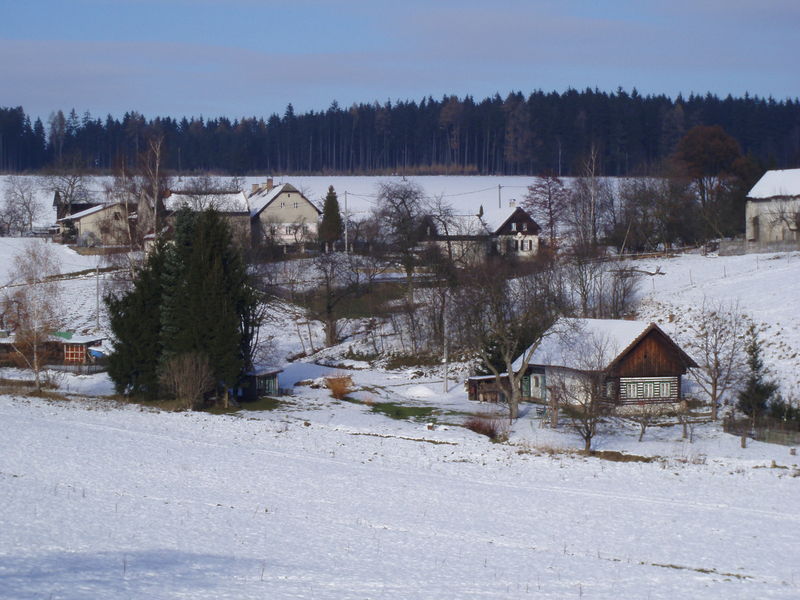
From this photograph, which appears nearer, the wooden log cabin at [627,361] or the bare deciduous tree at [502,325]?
the bare deciduous tree at [502,325]

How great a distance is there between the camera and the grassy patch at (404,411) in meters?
39.7

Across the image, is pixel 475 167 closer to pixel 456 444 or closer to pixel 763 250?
pixel 763 250

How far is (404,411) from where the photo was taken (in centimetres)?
4141

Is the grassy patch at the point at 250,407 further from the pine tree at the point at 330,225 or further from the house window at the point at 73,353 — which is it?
the pine tree at the point at 330,225

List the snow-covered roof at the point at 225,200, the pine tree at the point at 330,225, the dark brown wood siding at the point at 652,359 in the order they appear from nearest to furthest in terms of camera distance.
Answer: the dark brown wood siding at the point at 652,359, the pine tree at the point at 330,225, the snow-covered roof at the point at 225,200

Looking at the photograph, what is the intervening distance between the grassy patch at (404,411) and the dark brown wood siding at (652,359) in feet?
30.2

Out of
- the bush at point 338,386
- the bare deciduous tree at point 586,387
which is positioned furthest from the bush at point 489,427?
the bush at point 338,386

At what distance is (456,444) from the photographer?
33188 mm

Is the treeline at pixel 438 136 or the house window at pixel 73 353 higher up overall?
the treeline at pixel 438 136

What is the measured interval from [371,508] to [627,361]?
22026 mm

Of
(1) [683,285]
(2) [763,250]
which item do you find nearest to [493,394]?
(1) [683,285]

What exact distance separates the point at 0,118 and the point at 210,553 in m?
162

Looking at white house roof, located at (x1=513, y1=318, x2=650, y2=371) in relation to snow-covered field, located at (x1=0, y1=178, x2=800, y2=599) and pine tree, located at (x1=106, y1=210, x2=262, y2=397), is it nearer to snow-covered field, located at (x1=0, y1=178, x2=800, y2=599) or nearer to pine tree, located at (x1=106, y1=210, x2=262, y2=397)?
snow-covered field, located at (x1=0, y1=178, x2=800, y2=599)

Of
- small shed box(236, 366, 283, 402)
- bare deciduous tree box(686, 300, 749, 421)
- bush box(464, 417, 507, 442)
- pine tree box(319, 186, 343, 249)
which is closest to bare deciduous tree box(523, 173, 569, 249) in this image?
pine tree box(319, 186, 343, 249)
